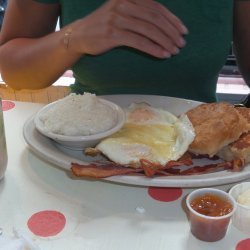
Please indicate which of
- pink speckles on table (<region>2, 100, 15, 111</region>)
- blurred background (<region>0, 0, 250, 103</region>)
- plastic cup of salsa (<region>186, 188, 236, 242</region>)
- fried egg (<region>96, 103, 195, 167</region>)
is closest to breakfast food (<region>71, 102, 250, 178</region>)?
fried egg (<region>96, 103, 195, 167</region>)

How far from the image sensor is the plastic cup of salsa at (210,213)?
2.28 feet

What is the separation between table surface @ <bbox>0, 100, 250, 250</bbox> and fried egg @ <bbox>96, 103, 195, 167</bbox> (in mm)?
68

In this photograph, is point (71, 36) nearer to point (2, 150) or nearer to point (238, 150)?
point (2, 150)

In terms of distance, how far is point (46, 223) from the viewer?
75 centimetres

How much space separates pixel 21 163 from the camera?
36.9 inches

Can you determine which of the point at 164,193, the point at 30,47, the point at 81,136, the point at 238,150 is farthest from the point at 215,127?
the point at 30,47

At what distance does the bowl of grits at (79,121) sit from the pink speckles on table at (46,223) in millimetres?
172

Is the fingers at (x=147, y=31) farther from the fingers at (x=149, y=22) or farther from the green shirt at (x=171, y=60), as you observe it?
the green shirt at (x=171, y=60)

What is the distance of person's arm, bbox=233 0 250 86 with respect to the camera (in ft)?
4.24

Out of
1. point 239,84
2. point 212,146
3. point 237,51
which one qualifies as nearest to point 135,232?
point 212,146

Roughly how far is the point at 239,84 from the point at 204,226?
1.52 meters

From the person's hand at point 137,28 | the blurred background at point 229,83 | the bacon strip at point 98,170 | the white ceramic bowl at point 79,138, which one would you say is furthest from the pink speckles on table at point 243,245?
the blurred background at point 229,83

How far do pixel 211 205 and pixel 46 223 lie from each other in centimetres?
29

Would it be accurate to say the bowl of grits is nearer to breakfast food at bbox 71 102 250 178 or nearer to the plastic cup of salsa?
breakfast food at bbox 71 102 250 178
